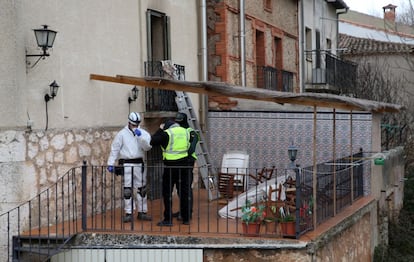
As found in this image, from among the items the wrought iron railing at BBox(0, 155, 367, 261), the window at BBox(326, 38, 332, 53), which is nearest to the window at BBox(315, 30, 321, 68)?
the window at BBox(326, 38, 332, 53)

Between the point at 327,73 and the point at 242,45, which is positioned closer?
the point at 242,45

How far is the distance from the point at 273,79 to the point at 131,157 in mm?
9489

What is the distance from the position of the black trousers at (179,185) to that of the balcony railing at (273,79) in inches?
Result: 328

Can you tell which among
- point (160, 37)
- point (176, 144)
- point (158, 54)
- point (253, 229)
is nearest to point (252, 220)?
A: point (253, 229)

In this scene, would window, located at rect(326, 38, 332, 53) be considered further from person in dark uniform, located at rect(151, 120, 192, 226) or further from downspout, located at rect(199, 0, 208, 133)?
person in dark uniform, located at rect(151, 120, 192, 226)

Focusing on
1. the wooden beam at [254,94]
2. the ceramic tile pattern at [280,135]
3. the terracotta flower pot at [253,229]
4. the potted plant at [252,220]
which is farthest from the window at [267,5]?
the terracotta flower pot at [253,229]

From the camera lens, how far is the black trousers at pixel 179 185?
378 inches

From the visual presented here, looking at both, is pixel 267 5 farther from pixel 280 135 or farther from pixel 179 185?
pixel 179 185

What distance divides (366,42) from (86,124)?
22.5 metres

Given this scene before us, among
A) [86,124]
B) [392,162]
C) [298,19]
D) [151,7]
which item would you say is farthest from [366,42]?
[86,124]

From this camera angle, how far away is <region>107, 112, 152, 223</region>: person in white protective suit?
9.81 meters

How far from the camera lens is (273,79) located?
18.8 meters

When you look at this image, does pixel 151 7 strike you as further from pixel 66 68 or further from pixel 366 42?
pixel 366 42

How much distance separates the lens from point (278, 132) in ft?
47.4
